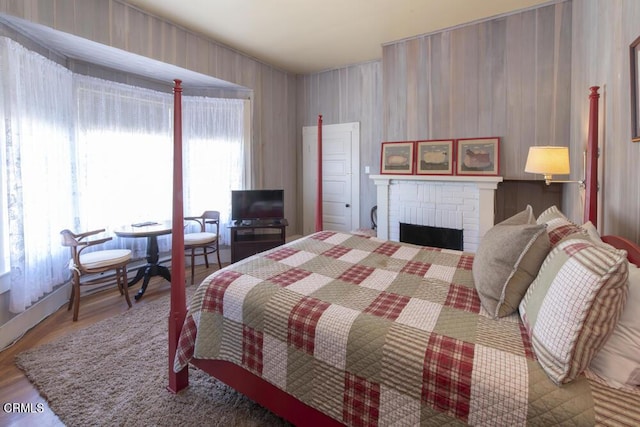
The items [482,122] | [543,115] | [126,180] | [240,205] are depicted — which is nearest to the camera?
[543,115]

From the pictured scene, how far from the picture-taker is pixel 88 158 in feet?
11.0

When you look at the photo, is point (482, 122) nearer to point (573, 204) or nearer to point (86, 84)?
point (573, 204)

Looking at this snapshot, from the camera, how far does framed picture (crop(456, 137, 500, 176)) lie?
132 inches

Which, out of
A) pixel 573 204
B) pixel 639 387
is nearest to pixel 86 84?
pixel 639 387

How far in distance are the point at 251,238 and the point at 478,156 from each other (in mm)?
2996

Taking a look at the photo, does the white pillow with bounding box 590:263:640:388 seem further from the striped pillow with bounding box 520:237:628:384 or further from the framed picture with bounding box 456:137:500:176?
the framed picture with bounding box 456:137:500:176

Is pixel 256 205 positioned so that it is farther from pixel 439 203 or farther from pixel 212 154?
pixel 439 203

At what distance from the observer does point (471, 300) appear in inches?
56.8

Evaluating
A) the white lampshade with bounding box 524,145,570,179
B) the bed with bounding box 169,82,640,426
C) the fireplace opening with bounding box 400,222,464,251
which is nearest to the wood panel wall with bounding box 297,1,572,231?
the fireplace opening with bounding box 400,222,464,251

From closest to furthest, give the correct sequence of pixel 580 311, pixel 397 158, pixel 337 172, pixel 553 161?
pixel 580 311
pixel 553 161
pixel 397 158
pixel 337 172

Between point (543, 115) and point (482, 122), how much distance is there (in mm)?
550

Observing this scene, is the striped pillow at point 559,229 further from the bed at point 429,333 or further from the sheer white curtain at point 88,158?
the sheer white curtain at point 88,158

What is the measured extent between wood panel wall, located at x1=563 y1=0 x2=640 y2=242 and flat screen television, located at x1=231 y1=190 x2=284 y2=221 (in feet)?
10.8

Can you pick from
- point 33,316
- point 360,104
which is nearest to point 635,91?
point 360,104
